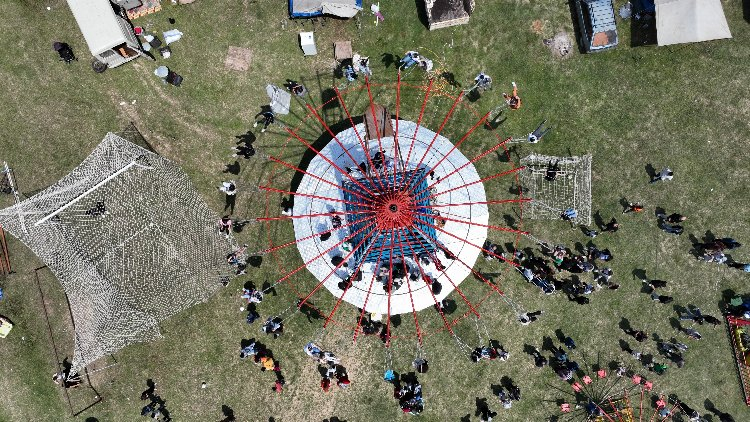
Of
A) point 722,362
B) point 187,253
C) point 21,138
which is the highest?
point 21,138

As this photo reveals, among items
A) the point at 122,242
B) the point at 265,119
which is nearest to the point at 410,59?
the point at 265,119

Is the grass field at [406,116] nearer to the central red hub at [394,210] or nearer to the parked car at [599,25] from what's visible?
the parked car at [599,25]

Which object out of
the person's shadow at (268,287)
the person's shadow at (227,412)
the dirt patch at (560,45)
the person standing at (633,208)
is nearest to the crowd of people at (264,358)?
the person's shadow at (227,412)

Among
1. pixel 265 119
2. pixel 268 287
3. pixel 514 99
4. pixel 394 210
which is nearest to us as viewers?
pixel 394 210

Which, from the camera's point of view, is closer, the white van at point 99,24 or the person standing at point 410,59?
the white van at point 99,24

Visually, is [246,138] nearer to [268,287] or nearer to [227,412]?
[268,287]

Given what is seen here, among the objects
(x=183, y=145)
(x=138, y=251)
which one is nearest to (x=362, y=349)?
(x=138, y=251)

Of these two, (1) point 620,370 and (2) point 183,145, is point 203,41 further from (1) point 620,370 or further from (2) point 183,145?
(1) point 620,370
